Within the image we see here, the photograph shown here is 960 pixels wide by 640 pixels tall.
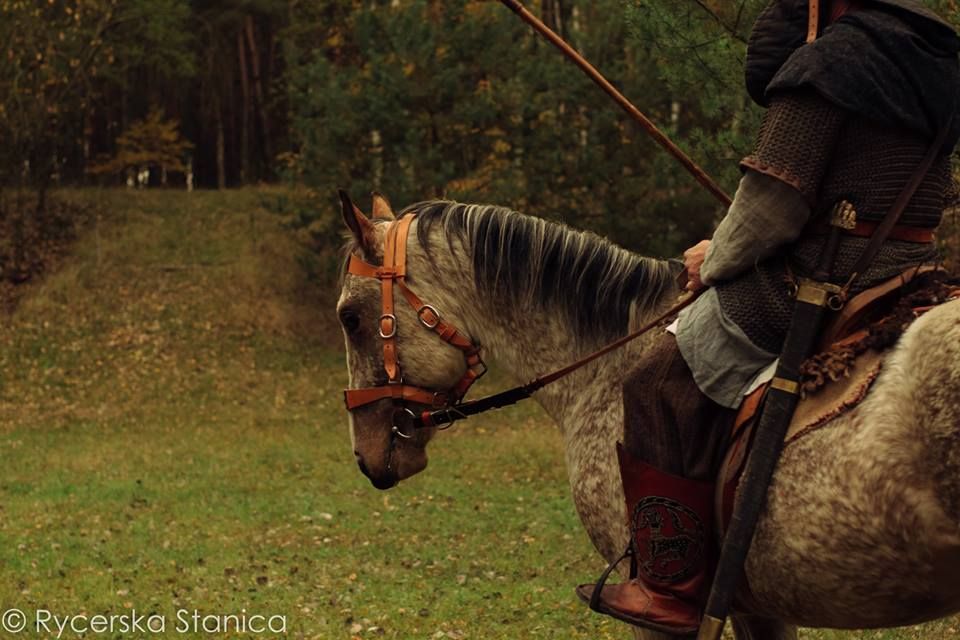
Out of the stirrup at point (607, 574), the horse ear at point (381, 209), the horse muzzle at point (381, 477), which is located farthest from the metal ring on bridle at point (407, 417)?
the stirrup at point (607, 574)

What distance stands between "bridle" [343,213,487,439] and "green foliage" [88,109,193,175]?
97.5 feet

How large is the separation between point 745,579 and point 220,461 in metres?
13.3

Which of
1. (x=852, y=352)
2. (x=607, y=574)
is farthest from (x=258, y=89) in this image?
(x=852, y=352)

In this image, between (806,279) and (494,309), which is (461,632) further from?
(806,279)

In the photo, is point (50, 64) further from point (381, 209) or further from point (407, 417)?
point (407, 417)

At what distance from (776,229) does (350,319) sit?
1751 millimetres

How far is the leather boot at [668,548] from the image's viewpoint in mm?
3578

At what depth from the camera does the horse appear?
3.01m

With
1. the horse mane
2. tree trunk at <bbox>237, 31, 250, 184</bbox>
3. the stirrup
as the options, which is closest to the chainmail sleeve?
the horse mane

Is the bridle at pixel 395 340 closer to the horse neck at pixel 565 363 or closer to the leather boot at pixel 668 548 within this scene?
the horse neck at pixel 565 363

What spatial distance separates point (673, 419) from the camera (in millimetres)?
3604

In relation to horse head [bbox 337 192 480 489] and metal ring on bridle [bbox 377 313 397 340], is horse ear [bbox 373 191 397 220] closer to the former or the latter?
horse head [bbox 337 192 480 489]

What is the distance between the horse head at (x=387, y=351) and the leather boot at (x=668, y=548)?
0.99 metres

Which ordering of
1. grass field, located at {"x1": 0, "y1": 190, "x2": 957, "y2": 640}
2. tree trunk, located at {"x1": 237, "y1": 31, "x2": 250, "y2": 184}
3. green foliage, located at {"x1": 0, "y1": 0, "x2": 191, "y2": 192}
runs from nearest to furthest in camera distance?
grass field, located at {"x1": 0, "y1": 190, "x2": 957, "y2": 640} → green foliage, located at {"x1": 0, "y1": 0, "x2": 191, "y2": 192} → tree trunk, located at {"x1": 237, "y1": 31, "x2": 250, "y2": 184}
